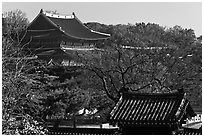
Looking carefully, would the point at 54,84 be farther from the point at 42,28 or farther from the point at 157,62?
the point at 42,28

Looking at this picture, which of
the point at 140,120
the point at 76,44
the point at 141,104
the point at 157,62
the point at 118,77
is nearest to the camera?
the point at 140,120

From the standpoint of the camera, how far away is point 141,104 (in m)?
5.48

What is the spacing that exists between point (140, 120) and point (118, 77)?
16.6 ft

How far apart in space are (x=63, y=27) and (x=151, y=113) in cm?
1353

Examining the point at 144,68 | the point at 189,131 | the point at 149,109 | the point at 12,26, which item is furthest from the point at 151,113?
the point at 12,26

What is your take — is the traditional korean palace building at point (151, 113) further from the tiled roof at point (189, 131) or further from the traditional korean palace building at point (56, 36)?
the traditional korean palace building at point (56, 36)

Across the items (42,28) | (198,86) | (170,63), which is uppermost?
(42,28)

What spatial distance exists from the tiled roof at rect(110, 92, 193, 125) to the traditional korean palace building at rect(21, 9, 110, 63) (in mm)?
9704

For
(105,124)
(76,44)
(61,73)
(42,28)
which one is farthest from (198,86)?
(42,28)

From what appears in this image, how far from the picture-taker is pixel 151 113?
530cm

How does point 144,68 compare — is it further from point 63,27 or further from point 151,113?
point 63,27

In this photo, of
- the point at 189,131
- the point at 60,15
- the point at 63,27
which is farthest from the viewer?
the point at 60,15

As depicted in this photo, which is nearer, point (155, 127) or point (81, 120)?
point (155, 127)

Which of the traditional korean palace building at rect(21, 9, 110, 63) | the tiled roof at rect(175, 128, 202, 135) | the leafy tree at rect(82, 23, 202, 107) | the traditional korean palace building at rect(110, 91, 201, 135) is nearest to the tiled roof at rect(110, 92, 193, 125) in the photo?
the traditional korean palace building at rect(110, 91, 201, 135)
